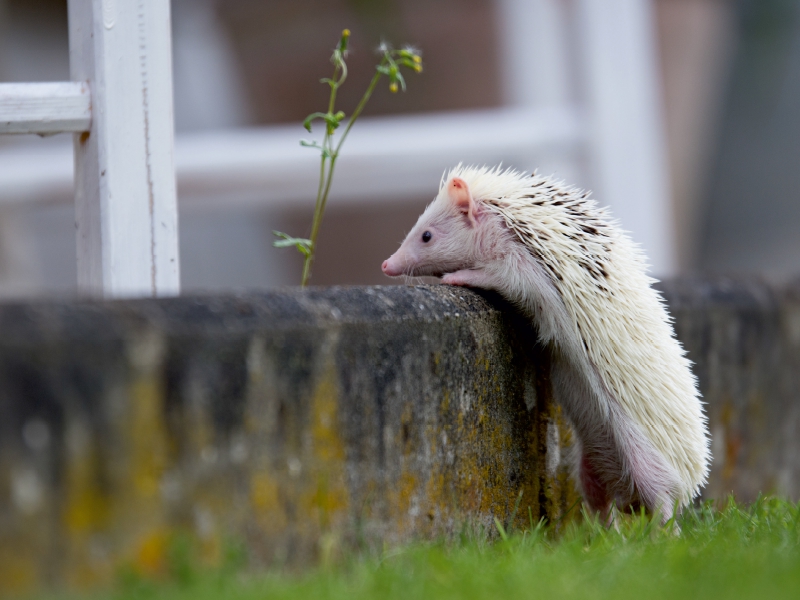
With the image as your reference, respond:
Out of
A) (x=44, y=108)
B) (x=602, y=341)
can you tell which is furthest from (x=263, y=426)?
(x=602, y=341)

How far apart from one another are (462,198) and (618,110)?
3797 mm

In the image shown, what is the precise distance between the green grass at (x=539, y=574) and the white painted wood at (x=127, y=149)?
1191 millimetres

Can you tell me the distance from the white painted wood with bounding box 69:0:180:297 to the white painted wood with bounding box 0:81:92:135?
0.04 meters

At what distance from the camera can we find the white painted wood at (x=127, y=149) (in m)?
3.06

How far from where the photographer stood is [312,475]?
252 centimetres

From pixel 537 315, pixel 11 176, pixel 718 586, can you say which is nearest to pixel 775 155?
pixel 11 176

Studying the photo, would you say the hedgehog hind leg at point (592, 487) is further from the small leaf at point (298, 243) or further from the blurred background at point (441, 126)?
the blurred background at point (441, 126)

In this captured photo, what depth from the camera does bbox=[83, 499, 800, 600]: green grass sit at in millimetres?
2215

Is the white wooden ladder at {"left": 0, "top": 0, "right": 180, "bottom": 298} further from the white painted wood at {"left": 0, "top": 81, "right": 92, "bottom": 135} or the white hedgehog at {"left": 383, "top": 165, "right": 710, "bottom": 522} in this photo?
the white hedgehog at {"left": 383, "top": 165, "right": 710, "bottom": 522}

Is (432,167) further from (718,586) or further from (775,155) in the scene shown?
(775,155)

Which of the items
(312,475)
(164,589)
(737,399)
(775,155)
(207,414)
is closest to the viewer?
(164,589)

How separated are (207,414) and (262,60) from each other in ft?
30.5

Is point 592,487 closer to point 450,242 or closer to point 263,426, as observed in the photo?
point 450,242

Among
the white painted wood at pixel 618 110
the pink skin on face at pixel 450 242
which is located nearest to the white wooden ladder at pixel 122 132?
the pink skin on face at pixel 450 242
